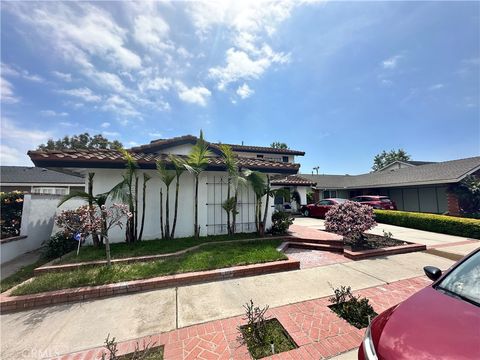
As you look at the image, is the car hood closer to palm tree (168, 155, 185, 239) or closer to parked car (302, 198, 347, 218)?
palm tree (168, 155, 185, 239)

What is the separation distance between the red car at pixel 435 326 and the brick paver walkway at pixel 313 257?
3525mm

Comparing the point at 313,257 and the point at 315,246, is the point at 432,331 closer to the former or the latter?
the point at 313,257

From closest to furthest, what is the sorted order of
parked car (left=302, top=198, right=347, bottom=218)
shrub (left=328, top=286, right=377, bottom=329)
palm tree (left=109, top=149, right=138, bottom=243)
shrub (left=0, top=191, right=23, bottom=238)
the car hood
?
the car hood, shrub (left=328, top=286, right=377, bottom=329), palm tree (left=109, top=149, right=138, bottom=243), shrub (left=0, top=191, right=23, bottom=238), parked car (left=302, top=198, right=347, bottom=218)

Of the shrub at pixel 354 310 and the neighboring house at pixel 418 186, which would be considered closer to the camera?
the shrub at pixel 354 310

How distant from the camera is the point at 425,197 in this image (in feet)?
55.3

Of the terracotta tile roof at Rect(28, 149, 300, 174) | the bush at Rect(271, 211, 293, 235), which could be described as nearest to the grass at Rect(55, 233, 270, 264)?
the bush at Rect(271, 211, 293, 235)

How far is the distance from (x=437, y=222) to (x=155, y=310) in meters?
13.3

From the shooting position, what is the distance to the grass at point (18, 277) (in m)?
4.64

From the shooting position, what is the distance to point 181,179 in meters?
8.03

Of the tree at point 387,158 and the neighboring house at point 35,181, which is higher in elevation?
the tree at point 387,158

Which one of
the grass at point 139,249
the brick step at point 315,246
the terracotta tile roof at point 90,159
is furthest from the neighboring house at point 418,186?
the grass at point 139,249

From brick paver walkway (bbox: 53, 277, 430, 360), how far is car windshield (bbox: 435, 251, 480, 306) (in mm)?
1269

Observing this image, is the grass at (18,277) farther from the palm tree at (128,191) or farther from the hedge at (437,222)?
the hedge at (437,222)

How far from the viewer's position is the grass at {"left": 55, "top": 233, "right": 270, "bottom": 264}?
5.67 metres
